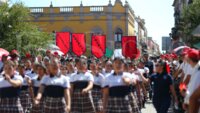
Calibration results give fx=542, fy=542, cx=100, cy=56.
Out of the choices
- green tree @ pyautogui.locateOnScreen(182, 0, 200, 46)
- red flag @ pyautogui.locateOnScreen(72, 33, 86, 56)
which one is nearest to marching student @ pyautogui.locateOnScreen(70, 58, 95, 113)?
red flag @ pyautogui.locateOnScreen(72, 33, 86, 56)

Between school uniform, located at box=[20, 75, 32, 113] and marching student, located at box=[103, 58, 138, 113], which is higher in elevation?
marching student, located at box=[103, 58, 138, 113]

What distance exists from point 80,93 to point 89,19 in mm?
58935

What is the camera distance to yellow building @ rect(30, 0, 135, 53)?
69500 millimetres

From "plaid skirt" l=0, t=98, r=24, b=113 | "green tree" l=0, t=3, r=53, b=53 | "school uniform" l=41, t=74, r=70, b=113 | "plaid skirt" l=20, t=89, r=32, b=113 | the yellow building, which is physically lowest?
"plaid skirt" l=20, t=89, r=32, b=113

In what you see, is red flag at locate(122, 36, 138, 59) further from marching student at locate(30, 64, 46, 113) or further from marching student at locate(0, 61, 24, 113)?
marching student at locate(0, 61, 24, 113)

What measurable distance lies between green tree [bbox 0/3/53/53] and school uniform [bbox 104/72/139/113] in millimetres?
22743

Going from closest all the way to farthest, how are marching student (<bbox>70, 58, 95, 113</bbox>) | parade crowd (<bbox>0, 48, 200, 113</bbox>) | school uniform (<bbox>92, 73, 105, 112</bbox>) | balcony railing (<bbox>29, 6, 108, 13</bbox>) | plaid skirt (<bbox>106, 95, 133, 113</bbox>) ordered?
parade crowd (<bbox>0, 48, 200, 113</bbox>) < plaid skirt (<bbox>106, 95, 133, 113</bbox>) < marching student (<bbox>70, 58, 95, 113</bbox>) < school uniform (<bbox>92, 73, 105, 112</bbox>) < balcony railing (<bbox>29, 6, 108, 13</bbox>)

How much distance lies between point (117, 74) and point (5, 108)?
207 cm

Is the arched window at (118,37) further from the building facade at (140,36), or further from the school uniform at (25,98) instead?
the school uniform at (25,98)

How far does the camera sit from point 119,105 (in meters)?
9.74

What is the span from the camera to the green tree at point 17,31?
32844 millimetres

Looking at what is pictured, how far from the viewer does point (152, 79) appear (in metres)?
12.1

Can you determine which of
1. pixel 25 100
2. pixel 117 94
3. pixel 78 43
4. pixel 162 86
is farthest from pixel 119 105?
pixel 78 43

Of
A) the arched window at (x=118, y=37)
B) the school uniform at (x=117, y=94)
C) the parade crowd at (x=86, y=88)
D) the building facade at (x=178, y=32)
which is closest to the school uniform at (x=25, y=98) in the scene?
the parade crowd at (x=86, y=88)
